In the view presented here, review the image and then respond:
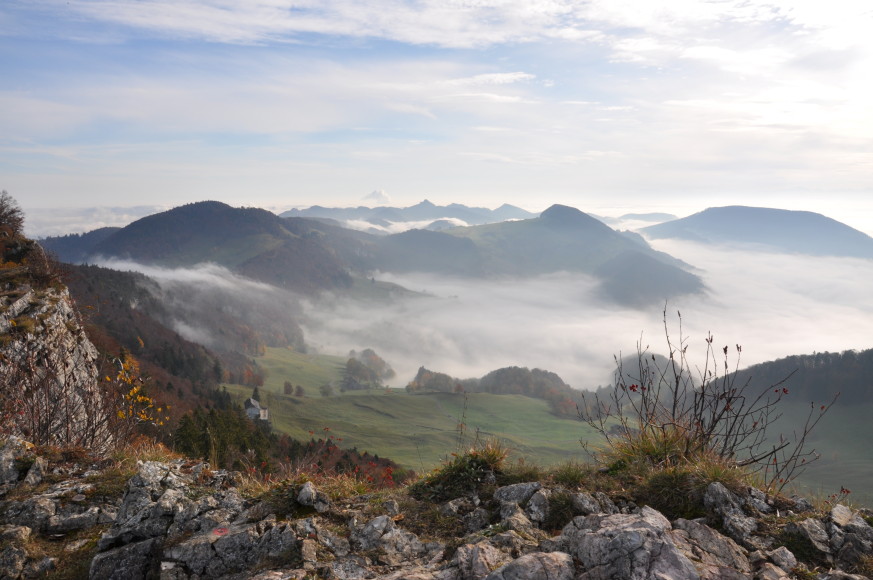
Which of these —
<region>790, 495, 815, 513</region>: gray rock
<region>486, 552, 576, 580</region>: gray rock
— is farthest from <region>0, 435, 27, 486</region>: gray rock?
<region>790, 495, 815, 513</region>: gray rock

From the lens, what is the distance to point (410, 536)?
6.04 meters

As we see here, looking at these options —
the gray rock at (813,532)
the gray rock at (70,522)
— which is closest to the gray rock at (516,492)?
the gray rock at (813,532)

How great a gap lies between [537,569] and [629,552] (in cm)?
92

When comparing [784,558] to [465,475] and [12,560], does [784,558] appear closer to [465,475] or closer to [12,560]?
[465,475]

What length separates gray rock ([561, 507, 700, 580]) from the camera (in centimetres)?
445

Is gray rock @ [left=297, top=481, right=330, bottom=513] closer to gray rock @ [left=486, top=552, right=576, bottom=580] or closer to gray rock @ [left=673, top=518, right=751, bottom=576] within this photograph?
gray rock @ [left=486, top=552, right=576, bottom=580]

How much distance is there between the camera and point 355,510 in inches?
259

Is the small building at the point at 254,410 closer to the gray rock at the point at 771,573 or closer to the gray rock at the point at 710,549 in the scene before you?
the gray rock at the point at 710,549

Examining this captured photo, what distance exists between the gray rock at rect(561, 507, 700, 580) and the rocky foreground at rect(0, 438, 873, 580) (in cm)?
1

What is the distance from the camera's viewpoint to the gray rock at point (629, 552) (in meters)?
4.45

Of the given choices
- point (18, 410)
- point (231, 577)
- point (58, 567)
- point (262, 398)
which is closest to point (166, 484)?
point (58, 567)

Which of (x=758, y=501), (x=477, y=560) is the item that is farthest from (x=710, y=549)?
(x=477, y=560)

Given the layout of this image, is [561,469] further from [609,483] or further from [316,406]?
[316,406]

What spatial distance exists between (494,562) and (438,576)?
591 mm
